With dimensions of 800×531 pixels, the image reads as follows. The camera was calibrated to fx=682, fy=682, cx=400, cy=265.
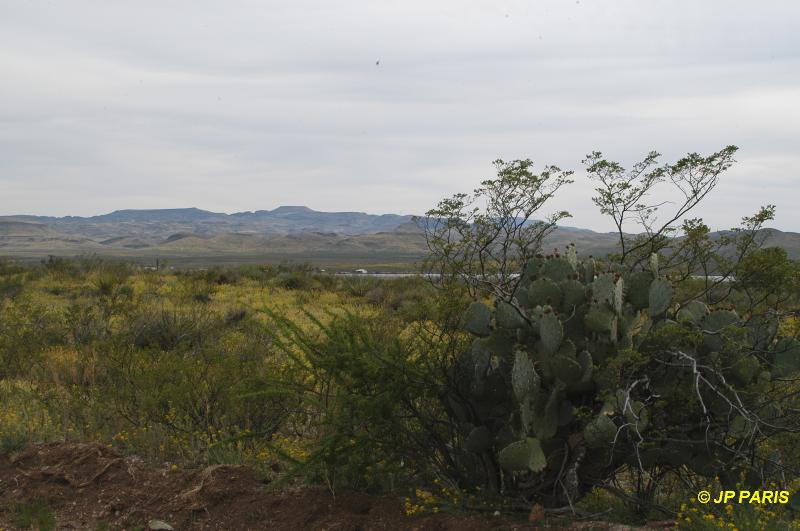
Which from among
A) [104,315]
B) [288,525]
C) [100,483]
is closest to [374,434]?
[288,525]

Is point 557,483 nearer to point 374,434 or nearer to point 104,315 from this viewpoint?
point 374,434

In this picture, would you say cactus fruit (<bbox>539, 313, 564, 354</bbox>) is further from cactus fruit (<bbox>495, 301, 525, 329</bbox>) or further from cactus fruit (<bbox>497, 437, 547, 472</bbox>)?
cactus fruit (<bbox>497, 437, 547, 472</bbox>)

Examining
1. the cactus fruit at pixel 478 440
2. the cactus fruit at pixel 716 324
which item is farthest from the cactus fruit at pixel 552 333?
the cactus fruit at pixel 716 324

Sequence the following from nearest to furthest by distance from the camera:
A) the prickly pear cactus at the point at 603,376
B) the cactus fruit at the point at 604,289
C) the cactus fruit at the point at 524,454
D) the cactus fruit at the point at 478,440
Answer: the cactus fruit at the point at 524,454, the prickly pear cactus at the point at 603,376, the cactus fruit at the point at 604,289, the cactus fruit at the point at 478,440

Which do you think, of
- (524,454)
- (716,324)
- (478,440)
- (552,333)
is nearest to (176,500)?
(478,440)

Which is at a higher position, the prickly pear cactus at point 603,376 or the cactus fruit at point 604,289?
the cactus fruit at point 604,289

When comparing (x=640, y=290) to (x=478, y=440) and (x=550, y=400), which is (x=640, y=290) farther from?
(x=478, y=440)

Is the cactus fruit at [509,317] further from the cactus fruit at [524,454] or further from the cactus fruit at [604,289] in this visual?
the cactus fruit at [524,454]

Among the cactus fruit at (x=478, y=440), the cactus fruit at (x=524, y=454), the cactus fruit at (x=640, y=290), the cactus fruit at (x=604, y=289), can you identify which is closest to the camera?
the cactus fruit at (x=524, y=454)

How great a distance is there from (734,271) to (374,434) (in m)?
3.14

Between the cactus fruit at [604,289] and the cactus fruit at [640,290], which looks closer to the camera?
the cactus fruit at [604,289]

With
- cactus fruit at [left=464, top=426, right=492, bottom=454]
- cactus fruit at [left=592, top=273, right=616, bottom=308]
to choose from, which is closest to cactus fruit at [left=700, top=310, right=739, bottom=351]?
cactus fruit at [left=592, top=273, right=616, bottom=308]

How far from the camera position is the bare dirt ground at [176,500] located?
15.5 feet

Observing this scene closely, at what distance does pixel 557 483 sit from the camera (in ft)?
15.5
